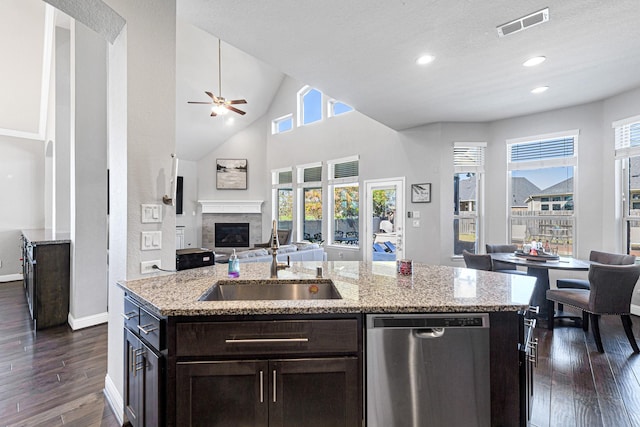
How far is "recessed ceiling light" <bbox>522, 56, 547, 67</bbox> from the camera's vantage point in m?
3.06

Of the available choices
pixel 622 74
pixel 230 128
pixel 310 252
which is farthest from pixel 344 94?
pixel 230 128

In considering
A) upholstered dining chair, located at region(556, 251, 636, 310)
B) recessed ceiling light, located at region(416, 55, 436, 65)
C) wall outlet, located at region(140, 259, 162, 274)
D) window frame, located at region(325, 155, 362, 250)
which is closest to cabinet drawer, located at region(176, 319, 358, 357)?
wall outlet, located at region(140, 259, 162, 274)

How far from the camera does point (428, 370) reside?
4.68 feet

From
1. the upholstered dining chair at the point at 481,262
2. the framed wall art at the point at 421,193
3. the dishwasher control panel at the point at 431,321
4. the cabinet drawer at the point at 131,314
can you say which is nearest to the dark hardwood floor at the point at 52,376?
the cabinet drawer at the point at 131,314

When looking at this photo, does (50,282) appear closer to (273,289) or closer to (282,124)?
(273,289)

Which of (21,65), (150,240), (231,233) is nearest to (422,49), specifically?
(150,240)

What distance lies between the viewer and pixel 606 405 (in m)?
2.07

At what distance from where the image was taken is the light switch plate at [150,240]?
6.42 feet

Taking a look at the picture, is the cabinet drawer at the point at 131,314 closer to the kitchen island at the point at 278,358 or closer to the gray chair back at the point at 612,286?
the kitchen island at the point at 278,358

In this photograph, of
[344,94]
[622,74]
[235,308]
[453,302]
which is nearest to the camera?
[235,308]

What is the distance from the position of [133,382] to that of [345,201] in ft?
18.9

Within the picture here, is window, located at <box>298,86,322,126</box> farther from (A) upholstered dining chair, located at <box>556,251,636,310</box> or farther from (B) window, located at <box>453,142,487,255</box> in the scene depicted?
(A) upholstered dining chair, located at <box>556,251,636,310</box>

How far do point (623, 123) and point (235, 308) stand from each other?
544cm

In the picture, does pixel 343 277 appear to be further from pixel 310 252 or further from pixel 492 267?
pixel 310 252
